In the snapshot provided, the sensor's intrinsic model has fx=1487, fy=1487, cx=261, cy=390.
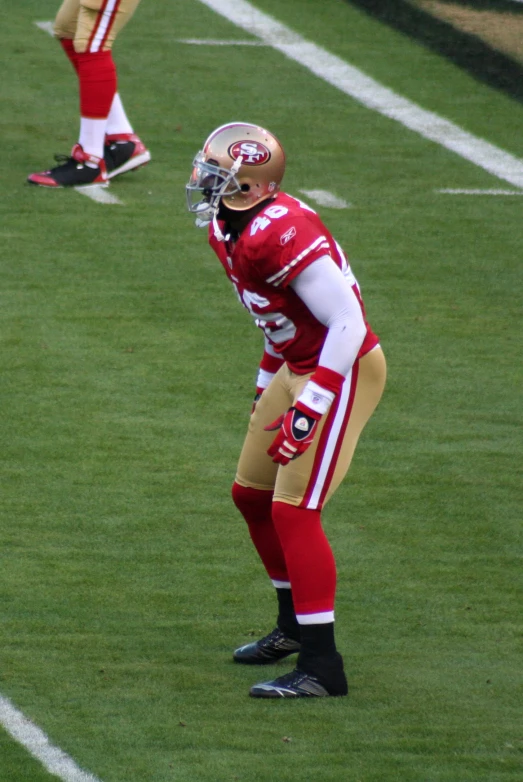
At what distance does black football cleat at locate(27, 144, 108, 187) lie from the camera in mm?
9547

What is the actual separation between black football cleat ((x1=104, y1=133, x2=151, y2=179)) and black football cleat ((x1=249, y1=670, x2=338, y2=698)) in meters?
5.93

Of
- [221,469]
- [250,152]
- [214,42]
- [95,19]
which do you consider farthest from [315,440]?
[214,42]

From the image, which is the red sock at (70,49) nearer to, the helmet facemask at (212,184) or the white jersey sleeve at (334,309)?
the helmet facemask at (212,184)

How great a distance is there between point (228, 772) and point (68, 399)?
3307 millimetres

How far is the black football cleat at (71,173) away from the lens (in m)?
9.55

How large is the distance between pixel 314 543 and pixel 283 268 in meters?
0.80

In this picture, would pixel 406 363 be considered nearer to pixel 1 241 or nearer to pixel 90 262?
pixel 90 262

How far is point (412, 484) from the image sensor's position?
6.06 metres

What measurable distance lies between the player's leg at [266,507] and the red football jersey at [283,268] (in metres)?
0.15

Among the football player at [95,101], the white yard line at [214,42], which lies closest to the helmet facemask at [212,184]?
the football player at [95,101]

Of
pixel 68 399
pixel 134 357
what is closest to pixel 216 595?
pixel 68 399

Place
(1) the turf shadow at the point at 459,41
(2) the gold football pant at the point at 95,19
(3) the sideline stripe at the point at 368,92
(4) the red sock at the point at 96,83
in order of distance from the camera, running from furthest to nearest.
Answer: (1) the turf shadow at the point at 459,41
(3) the sideline stripe at the point at 368,92
(4) the red sock at the point at 96,83
(2) the gold football pant at the point at 95,19

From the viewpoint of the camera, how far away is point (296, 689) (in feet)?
14.1

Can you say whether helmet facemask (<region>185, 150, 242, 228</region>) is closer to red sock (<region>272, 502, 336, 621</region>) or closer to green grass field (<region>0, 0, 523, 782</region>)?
red sock (<region>272, 502, 336, 621</region>)
